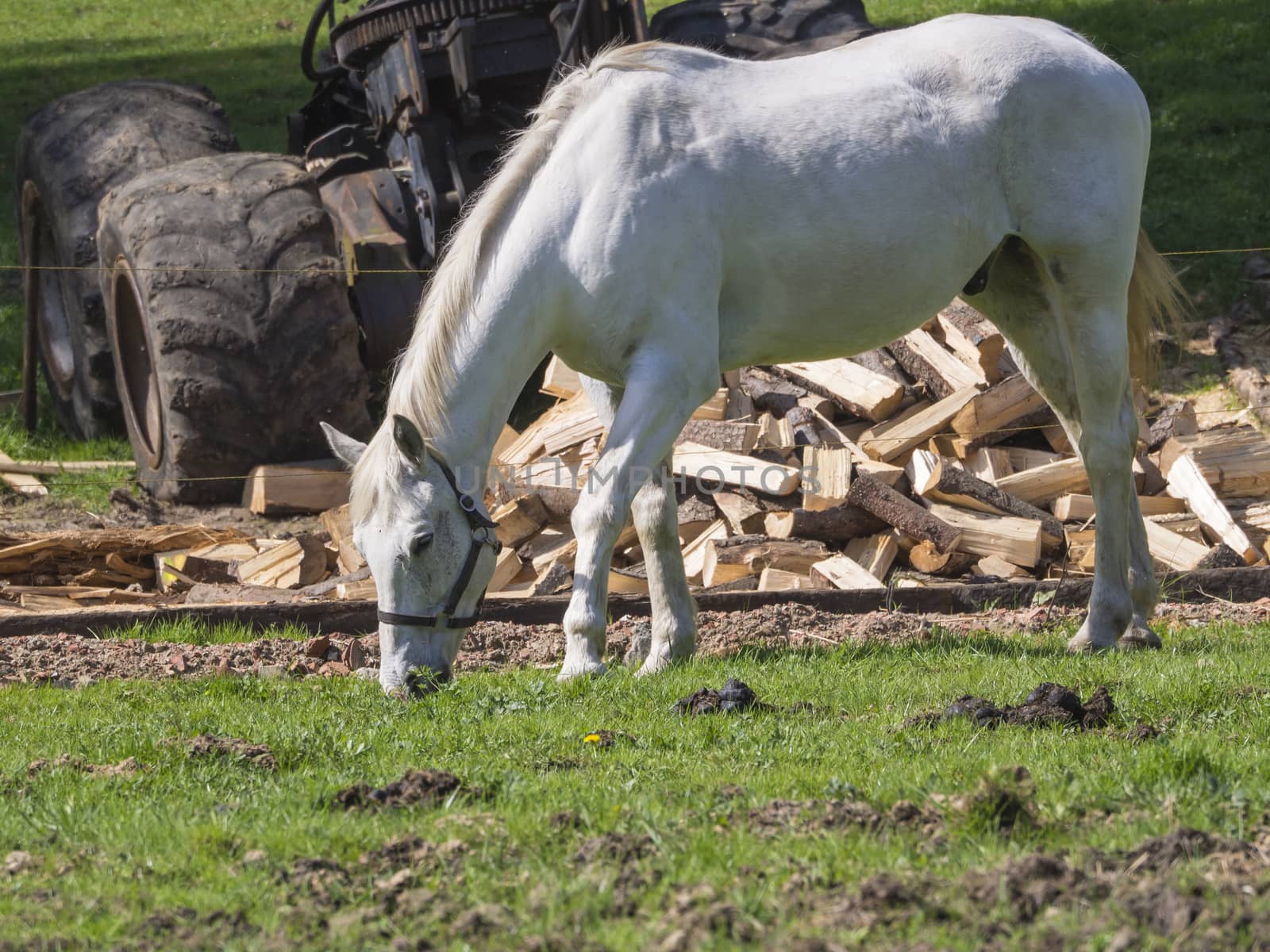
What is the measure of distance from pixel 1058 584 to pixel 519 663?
102 inches

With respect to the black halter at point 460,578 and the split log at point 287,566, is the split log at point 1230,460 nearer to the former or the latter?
the black halter at point 460,578

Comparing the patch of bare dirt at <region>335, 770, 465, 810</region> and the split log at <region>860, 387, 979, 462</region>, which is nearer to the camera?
the patch of bare dirt at <region>335, 770, 465, 810</region>

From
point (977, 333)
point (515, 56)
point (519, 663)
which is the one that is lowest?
point (519, 663)

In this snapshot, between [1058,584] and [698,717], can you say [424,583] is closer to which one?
[698,717]

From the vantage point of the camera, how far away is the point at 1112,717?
4.34 meters

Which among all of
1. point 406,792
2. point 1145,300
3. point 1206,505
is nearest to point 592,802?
point 406,792

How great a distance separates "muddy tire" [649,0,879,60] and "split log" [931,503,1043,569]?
335 centimetres

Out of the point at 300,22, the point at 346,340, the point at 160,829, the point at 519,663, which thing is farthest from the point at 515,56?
the point at 300,22

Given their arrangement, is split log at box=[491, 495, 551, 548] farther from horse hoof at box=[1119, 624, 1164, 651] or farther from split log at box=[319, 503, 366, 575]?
horse hoof at box=[1119, 624, 1164, 651]

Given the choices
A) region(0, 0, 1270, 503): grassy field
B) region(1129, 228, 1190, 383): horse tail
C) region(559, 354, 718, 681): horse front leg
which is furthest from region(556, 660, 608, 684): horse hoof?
region(0, 0, 1270, 503): grassy field

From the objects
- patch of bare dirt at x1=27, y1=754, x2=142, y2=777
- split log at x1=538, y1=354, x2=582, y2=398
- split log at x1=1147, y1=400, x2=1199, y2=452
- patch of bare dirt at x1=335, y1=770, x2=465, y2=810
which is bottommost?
split log at x1=1147, y1=400, x2=1199, y2=452

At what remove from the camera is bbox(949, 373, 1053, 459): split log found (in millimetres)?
8492

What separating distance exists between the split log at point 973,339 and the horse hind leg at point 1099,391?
1.96 meters

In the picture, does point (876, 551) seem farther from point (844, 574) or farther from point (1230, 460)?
point (1230, 460)
